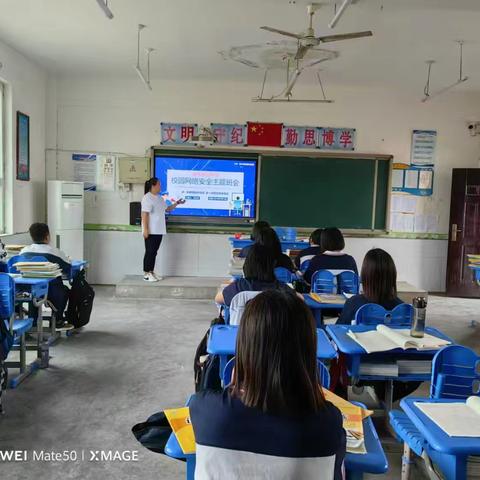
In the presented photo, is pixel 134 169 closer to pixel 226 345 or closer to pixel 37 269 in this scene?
pixel 37 269

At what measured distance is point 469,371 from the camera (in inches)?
80.1

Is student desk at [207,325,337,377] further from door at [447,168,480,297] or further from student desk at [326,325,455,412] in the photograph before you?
door at [447,168,480,297]

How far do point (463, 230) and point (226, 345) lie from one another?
652 centimetres

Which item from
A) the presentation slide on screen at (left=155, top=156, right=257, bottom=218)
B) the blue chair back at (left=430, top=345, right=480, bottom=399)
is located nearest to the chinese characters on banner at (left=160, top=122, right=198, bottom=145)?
the presentation slide on screen at (left=155, top=156, right=257, bottom=218)

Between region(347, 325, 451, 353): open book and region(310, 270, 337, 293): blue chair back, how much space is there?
1.48 metres

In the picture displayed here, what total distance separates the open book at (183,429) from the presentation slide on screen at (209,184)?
20.6 feet

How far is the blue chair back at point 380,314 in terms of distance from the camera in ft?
9.21

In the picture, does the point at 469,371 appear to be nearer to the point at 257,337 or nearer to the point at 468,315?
the point at 257,337

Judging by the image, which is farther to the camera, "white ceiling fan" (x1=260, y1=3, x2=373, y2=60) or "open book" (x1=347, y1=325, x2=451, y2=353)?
"white ceiling fan" (x1=260, y1=3, x2=373, y2=60)

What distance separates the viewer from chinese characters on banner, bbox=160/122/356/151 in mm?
7574

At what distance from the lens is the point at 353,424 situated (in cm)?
151

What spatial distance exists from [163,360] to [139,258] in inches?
146

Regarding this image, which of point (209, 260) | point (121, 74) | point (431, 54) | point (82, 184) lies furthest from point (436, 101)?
point (82, 184)

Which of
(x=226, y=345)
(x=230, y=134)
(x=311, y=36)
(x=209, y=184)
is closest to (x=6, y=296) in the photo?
(x=226, y=345)
